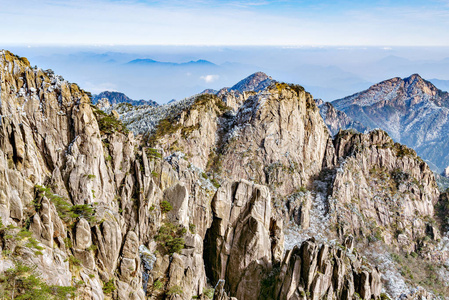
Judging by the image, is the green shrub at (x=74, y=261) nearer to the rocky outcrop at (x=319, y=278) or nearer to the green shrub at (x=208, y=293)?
→ the green shrub at (x=208, y=293)

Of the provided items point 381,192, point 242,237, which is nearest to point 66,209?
point 242,237


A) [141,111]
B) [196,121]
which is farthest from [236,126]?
[141,111]

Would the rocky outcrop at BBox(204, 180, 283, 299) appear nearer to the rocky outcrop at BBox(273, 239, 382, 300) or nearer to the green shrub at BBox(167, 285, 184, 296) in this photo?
the rocky outcrop at BBox(273, 239, 382, 300)

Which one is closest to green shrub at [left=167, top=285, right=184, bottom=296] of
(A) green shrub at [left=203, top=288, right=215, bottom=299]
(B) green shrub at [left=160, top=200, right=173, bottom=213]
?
(A) green shrub at [left=203, top=288, right=215, bottom=299]

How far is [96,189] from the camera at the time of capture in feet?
112

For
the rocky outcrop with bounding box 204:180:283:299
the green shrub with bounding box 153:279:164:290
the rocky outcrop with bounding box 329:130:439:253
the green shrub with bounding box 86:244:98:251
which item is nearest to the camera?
the green shrub with bounding box 86:244:98:251

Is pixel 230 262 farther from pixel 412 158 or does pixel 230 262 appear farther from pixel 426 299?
pixel 412 158

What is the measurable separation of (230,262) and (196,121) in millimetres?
68350

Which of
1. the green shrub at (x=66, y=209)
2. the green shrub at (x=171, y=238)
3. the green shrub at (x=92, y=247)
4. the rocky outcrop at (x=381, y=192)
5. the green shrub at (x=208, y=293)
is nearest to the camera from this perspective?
the green shrub at (x=92, y=247)

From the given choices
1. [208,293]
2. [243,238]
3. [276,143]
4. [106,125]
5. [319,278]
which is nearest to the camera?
[319,278]

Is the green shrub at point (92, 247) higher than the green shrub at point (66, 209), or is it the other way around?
the green shrub at point (66, 209)

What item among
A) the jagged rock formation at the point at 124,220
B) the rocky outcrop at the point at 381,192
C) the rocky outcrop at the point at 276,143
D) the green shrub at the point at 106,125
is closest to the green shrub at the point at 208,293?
the jagged rock formation at the point at 124,220

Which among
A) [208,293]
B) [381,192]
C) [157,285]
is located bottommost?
[381,192]

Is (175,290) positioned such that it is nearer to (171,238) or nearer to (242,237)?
(171,238)
